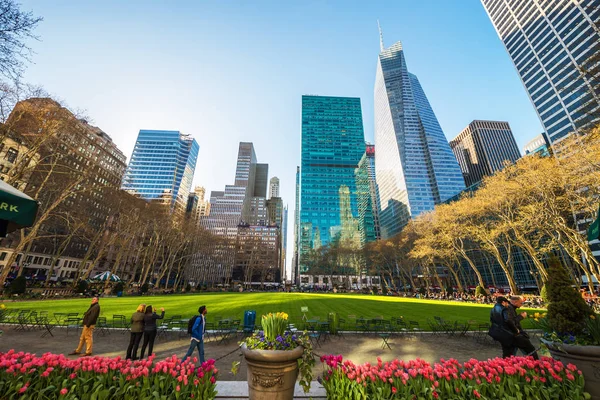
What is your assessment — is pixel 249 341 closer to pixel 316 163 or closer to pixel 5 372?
pixel 5 372

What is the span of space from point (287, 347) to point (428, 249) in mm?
38924

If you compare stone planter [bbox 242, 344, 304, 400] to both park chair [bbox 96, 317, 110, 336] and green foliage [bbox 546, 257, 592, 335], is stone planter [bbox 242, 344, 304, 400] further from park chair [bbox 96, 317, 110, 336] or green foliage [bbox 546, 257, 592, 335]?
park chair [bbox 96, 317, 110, 336]

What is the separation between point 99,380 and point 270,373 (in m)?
2.64

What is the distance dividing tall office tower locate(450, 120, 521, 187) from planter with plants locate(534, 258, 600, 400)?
518 ft

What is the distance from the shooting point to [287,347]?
14.5ft

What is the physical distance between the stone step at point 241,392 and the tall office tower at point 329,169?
8734 centimetres

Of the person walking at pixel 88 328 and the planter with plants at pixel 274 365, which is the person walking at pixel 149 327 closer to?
the person walking at pixel 88 328

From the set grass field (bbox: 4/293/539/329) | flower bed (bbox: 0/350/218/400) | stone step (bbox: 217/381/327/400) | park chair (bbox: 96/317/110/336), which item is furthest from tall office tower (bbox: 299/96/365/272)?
flower bed (bbox: 0/350/218/400)

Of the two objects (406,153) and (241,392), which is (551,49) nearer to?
(406,153)

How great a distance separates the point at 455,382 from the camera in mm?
3869

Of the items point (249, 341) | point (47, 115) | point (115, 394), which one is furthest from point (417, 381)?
point (47, 115)

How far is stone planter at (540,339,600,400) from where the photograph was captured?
4.44 metres

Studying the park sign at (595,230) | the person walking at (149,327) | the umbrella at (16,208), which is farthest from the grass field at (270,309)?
the umbrella at (16,208)

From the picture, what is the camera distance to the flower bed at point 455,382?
3.69 meters
